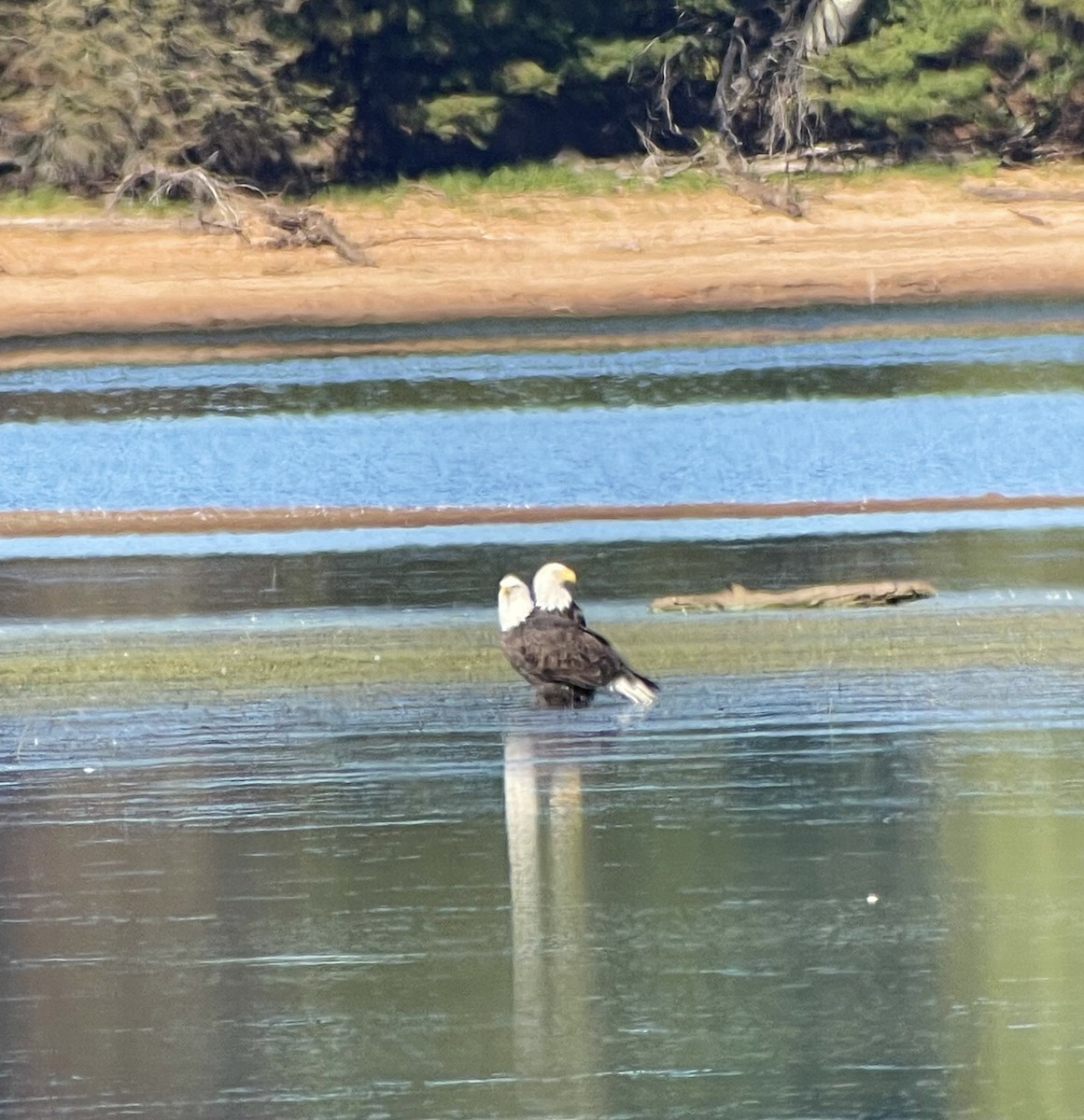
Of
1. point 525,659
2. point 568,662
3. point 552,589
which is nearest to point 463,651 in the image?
point 552,589

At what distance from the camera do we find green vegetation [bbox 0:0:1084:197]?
124 ft

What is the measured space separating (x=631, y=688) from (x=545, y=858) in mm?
2975

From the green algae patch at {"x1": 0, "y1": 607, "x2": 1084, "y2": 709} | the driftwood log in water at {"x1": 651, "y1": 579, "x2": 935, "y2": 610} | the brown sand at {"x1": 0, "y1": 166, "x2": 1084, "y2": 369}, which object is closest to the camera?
the green algae patch at {"x1": 0, "y1": 607, "x2": 1084, "y2": 709}

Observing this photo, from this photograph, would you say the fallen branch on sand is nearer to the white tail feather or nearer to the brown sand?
the brown sand

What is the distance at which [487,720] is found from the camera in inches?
415

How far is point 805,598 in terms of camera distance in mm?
13453

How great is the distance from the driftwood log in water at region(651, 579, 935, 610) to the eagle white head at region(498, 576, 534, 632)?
2.05m

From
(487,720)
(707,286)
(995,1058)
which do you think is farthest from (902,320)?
(995,1058)

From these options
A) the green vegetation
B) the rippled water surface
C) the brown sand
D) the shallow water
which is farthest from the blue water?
the green vegetation

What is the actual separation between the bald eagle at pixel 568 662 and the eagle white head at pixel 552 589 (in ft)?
0.66

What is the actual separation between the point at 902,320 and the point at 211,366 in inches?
314

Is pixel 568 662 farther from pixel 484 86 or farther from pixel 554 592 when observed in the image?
pixel 484 86

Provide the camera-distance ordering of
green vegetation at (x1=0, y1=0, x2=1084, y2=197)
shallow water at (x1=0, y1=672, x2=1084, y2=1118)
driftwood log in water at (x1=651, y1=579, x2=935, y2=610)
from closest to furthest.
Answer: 1. shallow water at (x1=0, y1=672, x2=1084, y2=1118)
2. driftwood log in water at (x1=651, y1=579, x2=935, y2=610)
3. green vegetation at (x1=0, y1=0, x2=1084, y2=197)

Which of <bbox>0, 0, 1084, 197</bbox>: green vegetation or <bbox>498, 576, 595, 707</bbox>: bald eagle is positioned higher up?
<bbox>498, 576, 595, 707</bbox>: bald eagle
